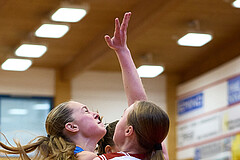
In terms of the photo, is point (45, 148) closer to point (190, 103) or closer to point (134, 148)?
point (134, 148)

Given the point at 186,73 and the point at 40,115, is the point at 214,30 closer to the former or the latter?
the point at 186,73

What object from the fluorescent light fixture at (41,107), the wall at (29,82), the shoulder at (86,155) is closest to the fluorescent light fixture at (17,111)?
the fluorescent light fixture at (41,107)

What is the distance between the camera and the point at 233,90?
9.11 meters

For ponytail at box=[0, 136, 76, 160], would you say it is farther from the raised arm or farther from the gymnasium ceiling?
the gymnasium ceiling

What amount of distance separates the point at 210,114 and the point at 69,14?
3.74 meters

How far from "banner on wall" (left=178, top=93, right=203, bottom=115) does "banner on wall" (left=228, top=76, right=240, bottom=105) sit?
0.99m

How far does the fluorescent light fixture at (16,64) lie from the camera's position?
9750mm

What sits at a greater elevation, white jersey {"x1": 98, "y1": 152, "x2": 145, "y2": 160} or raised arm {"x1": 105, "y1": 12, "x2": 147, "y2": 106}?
raised arm {"x1": 105, "y1": 12, "x2": 147, "y2": 106}

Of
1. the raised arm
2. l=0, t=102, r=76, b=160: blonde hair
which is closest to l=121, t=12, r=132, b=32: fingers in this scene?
the raised arm

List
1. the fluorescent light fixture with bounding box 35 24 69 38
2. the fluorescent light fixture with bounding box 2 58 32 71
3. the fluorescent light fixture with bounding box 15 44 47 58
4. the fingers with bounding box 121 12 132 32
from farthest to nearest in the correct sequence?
1. the fluorescent light fixture with bounding box 2 58 32 71
2. the fluorescent light fixture with bounding box 15 44 47 58
3. the fluorescent light fixture with bounding box 35 24 69 38
4. the fingers with bounding box 121 12 132 32

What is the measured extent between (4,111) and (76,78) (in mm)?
1487

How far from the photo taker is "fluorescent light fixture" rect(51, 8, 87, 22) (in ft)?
22.5

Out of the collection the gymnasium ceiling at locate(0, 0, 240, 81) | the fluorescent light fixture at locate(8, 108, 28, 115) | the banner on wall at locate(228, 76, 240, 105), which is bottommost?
the banner on wall at locate(228, 76, 240, 105)

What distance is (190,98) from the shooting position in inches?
417
